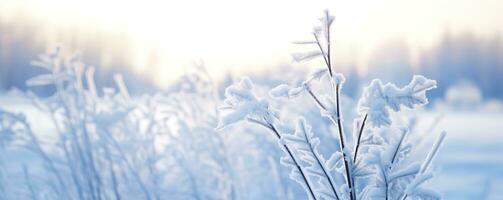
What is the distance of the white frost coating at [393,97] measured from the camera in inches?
64.7

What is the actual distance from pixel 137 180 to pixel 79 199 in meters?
0.49

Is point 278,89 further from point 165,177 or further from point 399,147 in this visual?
point 165,177

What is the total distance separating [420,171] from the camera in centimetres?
175

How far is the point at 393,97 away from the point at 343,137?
0.75ft

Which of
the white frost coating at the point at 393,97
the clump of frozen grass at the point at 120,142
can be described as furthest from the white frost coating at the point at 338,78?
the clump of frozen grass at the point at 120,142

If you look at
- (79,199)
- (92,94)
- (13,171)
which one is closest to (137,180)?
(79,199)

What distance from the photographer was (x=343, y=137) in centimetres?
182

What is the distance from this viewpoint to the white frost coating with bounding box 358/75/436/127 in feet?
5.39

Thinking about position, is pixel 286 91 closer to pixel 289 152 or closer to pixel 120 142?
pixel 289 152

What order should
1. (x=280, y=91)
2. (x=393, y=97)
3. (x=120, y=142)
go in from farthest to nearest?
1. (x=120, y=142)
2. (x=280, y=91)
3. (x=393, y=97)

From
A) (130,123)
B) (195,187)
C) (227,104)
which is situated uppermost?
(227,104)

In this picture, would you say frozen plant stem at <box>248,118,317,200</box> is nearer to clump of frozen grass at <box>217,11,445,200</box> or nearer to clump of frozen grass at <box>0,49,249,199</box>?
clump of frozen grass at <box>217,11,445,200</box>

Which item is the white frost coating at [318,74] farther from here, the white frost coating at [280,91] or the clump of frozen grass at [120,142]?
the clump of frozen grass at [120,142]

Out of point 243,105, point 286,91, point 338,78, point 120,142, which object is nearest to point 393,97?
point 338,78
